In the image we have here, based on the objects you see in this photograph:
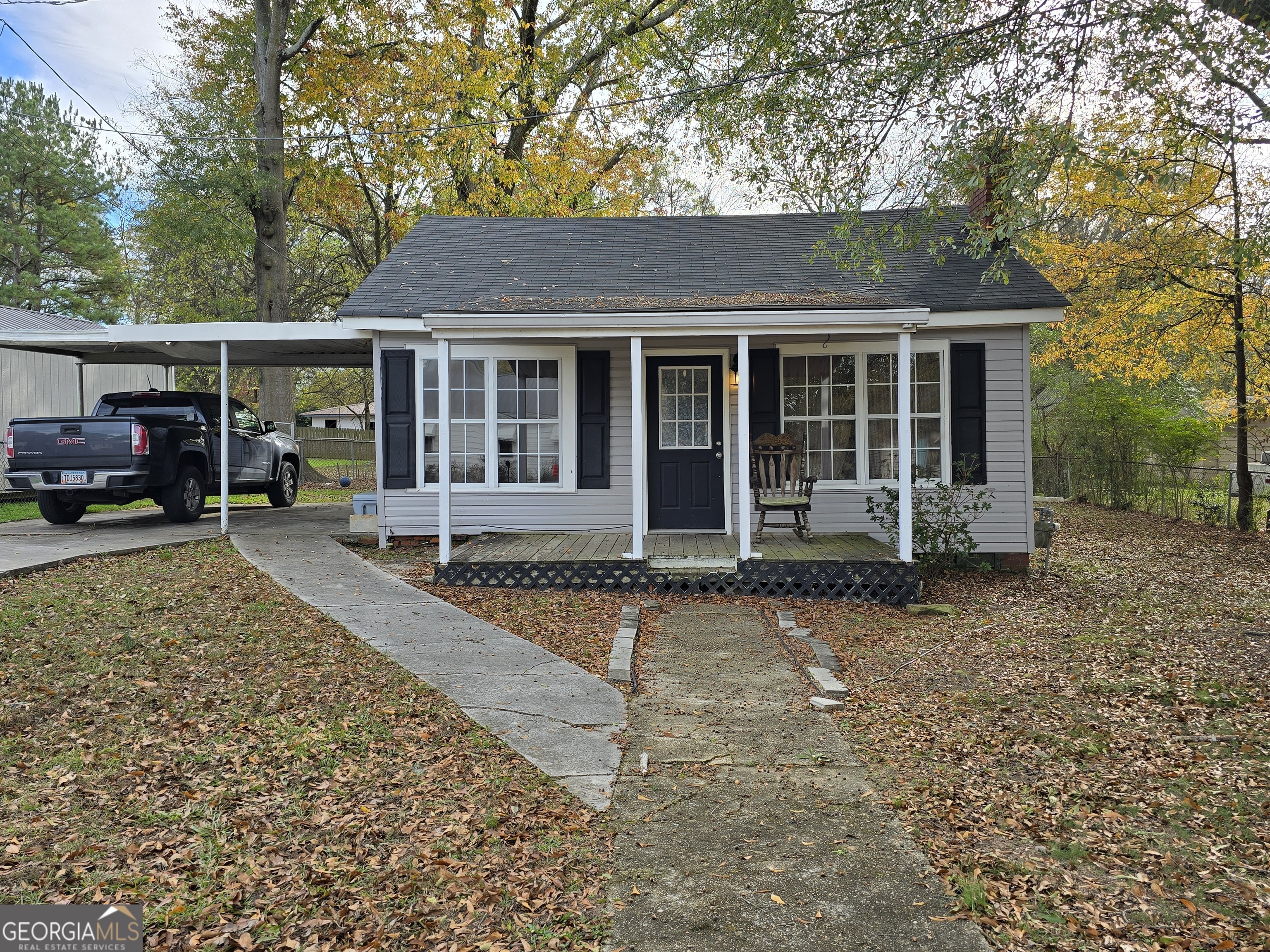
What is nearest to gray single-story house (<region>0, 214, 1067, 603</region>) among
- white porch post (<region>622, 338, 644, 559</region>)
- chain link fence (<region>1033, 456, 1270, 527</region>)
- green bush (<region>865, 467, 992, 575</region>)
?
green bush (<region>865, 467, 992, 575</region>)

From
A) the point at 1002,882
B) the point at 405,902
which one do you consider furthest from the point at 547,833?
the point at 1002,882

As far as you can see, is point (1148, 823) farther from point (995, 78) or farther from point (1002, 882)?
point (995, 78)

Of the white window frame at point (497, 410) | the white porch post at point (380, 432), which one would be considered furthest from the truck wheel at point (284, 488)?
the white window frame at point (497, 410)

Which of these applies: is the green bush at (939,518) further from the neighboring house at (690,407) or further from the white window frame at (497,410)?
the white window frame at (497,410)

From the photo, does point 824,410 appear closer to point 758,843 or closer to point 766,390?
point 766,390

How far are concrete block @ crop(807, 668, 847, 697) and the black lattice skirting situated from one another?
240cm

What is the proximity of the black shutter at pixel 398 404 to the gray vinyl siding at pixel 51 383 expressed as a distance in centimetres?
752

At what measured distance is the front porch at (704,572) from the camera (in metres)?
7.87

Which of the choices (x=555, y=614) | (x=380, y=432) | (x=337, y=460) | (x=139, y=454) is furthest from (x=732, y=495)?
(x=337, y=460)

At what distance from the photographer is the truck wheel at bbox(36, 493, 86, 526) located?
1064cm

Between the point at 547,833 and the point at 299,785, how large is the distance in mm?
1164

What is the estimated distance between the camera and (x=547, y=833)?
3141 mm

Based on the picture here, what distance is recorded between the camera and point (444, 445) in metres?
8.27

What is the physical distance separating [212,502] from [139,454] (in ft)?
24.2
